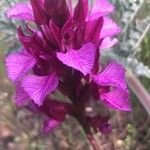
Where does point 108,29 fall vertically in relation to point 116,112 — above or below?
above

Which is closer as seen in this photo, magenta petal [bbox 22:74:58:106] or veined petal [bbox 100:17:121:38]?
magenta petal [bbox 22:74:58:106]

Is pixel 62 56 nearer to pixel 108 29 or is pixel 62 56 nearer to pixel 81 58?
pixel 81 58

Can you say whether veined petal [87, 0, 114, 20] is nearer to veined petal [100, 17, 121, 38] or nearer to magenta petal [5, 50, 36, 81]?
veined petal [100, 17, 121, 38]

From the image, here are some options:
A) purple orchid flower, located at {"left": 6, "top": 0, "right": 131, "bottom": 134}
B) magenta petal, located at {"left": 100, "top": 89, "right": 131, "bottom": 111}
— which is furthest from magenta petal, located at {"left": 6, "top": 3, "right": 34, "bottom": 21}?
magenta petal, located at {"left": 100, "top": 89, "right": 131, "bottom": 111}

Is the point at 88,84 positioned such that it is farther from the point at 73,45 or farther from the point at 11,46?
the point at 11,46

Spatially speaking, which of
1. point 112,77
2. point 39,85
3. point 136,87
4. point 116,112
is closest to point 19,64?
point 39,85

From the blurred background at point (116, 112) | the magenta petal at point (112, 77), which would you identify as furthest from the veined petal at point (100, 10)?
the blurred background at point (116, 112)
